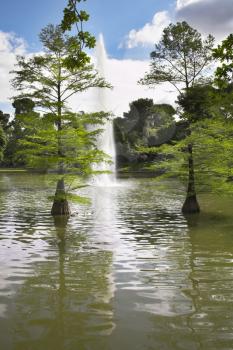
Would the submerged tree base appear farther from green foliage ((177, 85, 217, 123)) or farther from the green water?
green foliage ((177, 85, 217, 123))

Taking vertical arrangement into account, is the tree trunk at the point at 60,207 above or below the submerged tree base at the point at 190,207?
above

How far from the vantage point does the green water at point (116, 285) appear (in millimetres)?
6807

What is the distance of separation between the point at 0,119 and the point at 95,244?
7532cm

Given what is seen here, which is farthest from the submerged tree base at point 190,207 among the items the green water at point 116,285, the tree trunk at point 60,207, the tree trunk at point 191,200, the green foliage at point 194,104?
the tree trunk at point 60,207

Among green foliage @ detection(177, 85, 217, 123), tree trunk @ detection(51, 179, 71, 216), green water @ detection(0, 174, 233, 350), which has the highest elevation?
green foliage @ detection(177, 85, 217, 123)

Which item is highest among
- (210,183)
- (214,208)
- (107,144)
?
(107,144)

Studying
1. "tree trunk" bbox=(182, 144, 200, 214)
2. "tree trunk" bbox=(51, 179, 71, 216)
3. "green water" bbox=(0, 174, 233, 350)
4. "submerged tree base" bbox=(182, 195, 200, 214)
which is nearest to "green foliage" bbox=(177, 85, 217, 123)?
"tree trunk" bbox=(182, 144, 200, 214)

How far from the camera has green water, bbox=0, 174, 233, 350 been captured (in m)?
6.81

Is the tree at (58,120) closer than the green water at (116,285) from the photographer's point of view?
No

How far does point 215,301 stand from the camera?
859 cm

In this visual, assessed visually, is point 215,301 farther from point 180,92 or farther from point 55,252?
point 180,92

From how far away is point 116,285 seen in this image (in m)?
9.72

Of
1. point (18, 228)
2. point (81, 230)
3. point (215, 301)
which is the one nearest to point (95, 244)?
point (81, 230)

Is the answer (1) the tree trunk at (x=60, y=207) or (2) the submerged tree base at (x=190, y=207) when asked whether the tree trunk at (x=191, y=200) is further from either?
(1) the tree trunk at (x=60, y=207)
